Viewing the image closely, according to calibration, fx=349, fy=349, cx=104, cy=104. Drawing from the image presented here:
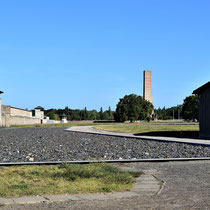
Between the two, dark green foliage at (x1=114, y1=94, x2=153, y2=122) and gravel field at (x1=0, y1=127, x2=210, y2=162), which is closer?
gravel field at (x1=0, y1=127, x2=210, y2=162)

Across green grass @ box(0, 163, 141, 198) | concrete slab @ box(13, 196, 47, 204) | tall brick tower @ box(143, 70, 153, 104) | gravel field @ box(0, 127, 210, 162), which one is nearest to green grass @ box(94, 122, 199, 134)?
gravel field @ box(0, 127, 210, 162)

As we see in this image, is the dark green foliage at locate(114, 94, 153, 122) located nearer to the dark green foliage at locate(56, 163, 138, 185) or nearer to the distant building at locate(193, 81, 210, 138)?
the distant building at locate(193, 81, 210, 138)

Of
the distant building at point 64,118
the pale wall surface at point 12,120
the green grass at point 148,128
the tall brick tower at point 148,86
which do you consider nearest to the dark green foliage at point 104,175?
the green grass at point 148,128

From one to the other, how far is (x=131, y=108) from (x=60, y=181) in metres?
102

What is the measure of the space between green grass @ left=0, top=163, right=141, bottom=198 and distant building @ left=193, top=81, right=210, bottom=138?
17.0 metres

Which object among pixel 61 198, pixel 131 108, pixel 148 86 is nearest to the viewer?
pixel 61 198

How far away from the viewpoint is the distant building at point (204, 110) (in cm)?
2466

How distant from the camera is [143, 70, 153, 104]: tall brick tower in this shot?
108m

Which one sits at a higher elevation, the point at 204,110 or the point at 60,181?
the point at 204,110

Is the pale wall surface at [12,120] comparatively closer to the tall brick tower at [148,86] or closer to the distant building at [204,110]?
the tall brick tower at [148,86]

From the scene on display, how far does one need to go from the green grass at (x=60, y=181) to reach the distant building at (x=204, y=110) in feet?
55.7

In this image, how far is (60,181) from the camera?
748 cm

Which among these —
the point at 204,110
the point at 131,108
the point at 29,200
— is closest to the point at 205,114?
the point at 204,110

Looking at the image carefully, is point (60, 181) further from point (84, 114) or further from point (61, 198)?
point (84, 114)
